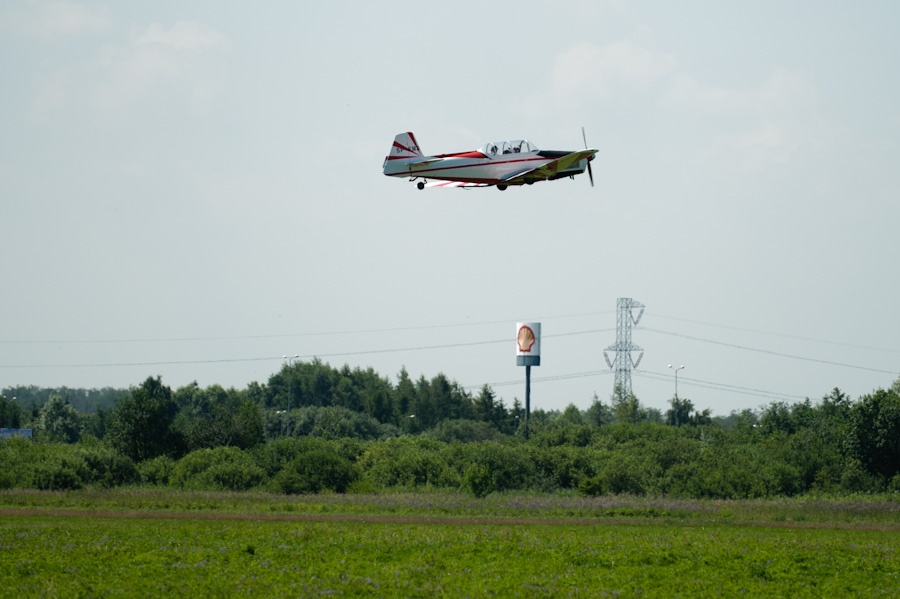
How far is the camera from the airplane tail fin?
5391 centimetres

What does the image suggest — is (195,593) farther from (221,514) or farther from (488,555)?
(221,514)

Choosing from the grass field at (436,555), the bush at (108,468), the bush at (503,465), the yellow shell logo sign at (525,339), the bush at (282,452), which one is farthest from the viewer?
the yellow shell logo sign at (525,339)

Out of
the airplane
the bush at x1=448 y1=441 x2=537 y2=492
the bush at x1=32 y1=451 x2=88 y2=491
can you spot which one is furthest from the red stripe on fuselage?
the bush at x1=32 y1=451 x2=88 y2=491

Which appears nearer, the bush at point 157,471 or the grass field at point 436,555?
the grass field at point 436,555

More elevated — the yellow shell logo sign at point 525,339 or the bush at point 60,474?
the yellow shell logo sign at point 525,339

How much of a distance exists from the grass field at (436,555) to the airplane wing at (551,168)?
1633 centimetres

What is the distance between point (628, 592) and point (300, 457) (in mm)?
52720

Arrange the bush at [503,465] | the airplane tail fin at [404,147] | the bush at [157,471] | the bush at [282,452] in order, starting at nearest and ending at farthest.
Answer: the airplane tail fin at [404,147]
the bush at [503,465]
the bush at [282,452]
the bush at [157,471]

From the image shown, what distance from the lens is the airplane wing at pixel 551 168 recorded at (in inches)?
1978

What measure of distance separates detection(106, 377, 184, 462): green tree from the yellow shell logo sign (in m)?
A: 72.1

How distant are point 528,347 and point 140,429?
7609 centimetres

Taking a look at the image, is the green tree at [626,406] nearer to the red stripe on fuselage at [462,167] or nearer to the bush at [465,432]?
the bush at [465,432]

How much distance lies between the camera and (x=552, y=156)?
52.3m

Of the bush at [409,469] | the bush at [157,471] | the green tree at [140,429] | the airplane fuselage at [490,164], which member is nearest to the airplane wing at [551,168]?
the airplane fuselage at [490,164]
